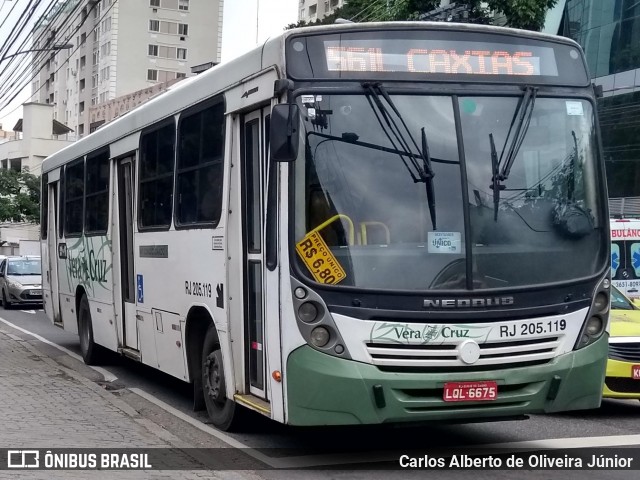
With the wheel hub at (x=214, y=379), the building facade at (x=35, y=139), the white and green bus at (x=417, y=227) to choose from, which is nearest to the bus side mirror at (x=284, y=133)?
the white and green bus at (x=417, y=227)

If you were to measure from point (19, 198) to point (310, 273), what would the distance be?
194 feet

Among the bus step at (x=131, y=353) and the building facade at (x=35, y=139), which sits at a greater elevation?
the building facade at (x=35, y=139)

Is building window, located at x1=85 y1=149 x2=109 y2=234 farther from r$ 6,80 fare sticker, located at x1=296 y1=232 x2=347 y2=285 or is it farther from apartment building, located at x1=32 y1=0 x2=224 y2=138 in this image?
apartment building, located at x1=32 y1=0 x2=224 y2=138

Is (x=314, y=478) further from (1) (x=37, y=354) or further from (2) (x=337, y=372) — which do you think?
(1) (x=37, y=354)

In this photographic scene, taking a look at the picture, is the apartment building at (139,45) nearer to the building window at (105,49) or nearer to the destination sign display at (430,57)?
the building window at (105,49)

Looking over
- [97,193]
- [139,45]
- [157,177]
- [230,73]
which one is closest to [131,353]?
[157,177]

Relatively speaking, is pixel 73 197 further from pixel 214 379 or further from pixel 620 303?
pixel 620 303

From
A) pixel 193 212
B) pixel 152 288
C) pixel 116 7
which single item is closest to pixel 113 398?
pixel 152 288

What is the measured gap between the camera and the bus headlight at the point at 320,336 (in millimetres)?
7262

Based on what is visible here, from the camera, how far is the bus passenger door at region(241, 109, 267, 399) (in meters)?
8.23

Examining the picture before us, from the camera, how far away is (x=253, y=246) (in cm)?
842

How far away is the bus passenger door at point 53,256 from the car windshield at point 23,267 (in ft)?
50.3

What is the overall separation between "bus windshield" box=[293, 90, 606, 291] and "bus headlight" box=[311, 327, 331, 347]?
362 millimetres

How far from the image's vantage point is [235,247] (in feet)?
28.5
